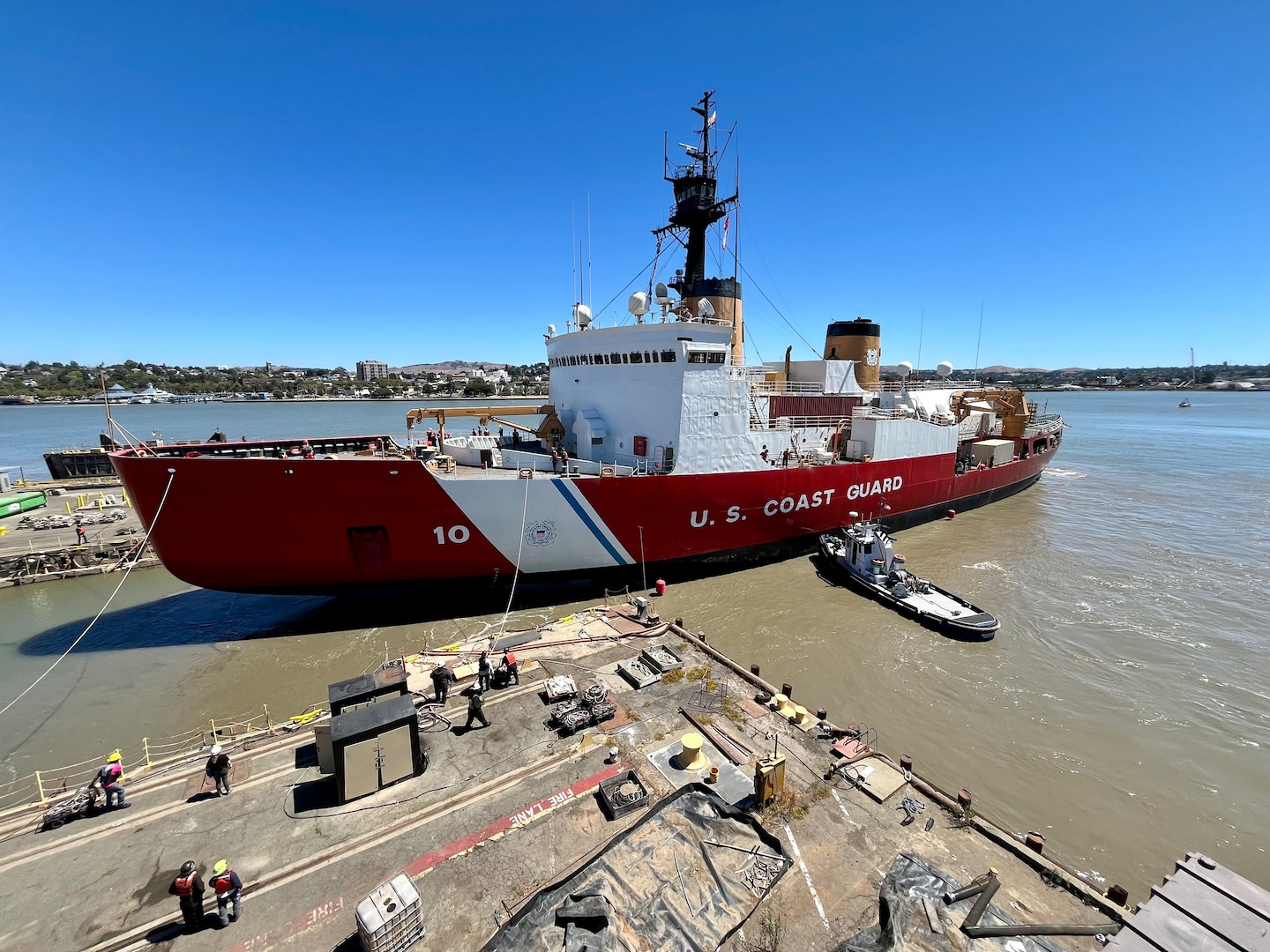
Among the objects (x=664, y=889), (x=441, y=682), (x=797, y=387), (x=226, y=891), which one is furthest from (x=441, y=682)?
(x=797, y=387)

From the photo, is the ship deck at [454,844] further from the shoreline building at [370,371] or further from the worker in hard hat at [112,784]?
the shoreline building at [370,371]

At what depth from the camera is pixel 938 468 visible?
20.8 meters

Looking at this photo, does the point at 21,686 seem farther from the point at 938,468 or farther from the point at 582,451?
the point at 938,468

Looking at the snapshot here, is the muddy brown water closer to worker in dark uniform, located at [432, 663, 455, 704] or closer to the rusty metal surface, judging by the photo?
worker in dark uniform, located at [432, 663, 455, 704]

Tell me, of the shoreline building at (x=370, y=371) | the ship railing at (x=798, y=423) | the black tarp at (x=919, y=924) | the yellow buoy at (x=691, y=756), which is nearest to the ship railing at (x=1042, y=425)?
the ship railing at (x=798, y=423)

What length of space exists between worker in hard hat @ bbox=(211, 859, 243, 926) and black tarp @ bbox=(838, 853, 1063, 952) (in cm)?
557

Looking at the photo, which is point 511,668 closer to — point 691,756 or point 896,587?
point 691,756

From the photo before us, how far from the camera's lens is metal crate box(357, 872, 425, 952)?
421 cm

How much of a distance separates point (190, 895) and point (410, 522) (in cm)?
743

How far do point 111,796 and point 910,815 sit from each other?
9.65 meters

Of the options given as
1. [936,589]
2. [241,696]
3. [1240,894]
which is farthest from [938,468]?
[241,696]

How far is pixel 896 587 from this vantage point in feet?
44.3

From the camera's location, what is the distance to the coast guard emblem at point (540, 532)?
1219 cm

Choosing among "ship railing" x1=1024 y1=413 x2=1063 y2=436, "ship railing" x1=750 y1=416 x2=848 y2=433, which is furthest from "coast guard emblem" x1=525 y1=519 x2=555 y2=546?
"ship railing" x1=1024 y1=413 x2=1063 y2=436
